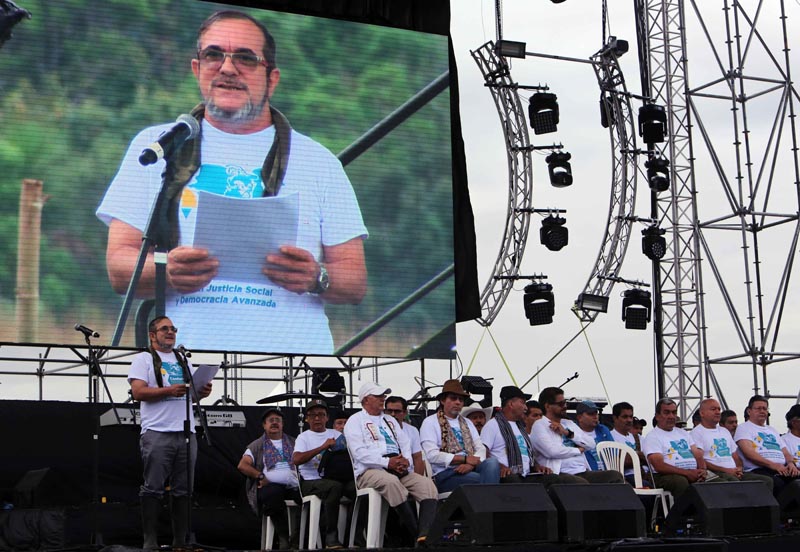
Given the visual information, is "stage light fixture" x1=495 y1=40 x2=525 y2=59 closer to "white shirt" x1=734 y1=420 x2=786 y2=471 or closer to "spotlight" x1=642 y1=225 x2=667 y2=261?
"spotlight" x1=642 y1=225 x2=667 y2=261

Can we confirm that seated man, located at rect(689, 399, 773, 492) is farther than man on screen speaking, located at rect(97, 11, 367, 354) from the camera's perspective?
No

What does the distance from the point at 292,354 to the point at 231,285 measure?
2.45 feet

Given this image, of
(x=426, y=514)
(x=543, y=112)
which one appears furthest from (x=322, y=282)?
(x=543, y=112)

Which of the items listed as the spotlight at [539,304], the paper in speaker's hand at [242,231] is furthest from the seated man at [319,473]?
the spotlight at [539,304]

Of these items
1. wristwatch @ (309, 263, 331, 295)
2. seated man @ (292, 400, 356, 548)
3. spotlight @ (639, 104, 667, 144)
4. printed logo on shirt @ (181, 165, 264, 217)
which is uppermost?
spotlight @ (639, 104, 667, 144)

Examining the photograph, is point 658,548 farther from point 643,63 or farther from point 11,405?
point 643,63

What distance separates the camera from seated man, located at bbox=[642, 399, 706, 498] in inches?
A: 316

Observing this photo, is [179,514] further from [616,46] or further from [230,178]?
[616,46]

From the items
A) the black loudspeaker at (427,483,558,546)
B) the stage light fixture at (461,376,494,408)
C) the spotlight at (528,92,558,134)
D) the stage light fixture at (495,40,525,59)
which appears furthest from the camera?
the spotlight at (528,92,558,134)

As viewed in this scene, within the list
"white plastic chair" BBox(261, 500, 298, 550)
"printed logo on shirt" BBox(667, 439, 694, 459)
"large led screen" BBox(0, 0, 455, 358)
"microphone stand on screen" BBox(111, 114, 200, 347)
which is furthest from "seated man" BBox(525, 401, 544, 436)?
"microphone stand on screen" BBox(111, 114, 200, 347)

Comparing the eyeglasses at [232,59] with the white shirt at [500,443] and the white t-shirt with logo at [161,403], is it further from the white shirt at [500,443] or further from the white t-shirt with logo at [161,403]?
the white t-shirt with logo at [161,403]

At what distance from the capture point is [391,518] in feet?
24.9

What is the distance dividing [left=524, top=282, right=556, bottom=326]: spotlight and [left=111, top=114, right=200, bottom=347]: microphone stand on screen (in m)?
4.99

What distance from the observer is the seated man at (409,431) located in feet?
24.1
